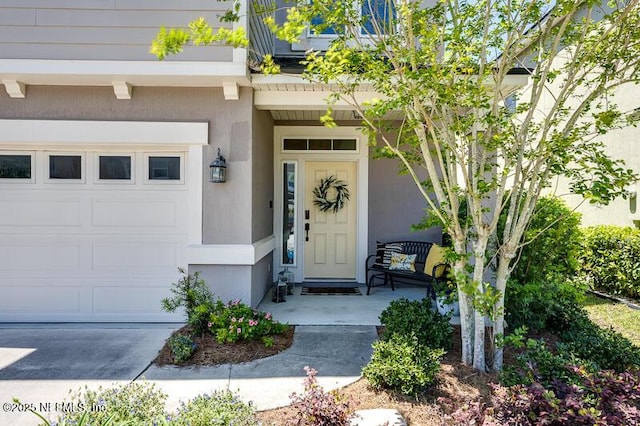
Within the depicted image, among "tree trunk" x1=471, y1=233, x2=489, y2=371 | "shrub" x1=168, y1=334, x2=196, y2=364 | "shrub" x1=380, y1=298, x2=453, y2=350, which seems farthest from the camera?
"shrub" x1=168, y1=334, x2=196, y2=364

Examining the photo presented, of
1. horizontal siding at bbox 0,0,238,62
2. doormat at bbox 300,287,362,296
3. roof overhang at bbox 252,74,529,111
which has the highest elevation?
horizontal siding at bbox 0,0,238,62

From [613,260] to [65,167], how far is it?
→ 25.8 ft

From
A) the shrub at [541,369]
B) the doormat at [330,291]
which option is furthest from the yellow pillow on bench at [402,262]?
the shrub at [541,369]

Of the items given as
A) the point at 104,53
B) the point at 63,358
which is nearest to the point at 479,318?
the point at 63,358

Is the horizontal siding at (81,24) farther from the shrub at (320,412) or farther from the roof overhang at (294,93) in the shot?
the shrub at (320,412)

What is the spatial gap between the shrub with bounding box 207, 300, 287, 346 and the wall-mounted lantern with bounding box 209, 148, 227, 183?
1.44m

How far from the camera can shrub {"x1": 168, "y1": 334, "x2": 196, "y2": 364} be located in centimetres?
362

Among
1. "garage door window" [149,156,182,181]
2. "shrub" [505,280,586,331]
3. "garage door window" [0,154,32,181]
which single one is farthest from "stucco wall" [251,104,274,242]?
"shrub" [505,280,586,331]

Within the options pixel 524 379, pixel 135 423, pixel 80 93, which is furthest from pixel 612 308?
pixel 80 93

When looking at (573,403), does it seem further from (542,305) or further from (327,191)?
(327,191)

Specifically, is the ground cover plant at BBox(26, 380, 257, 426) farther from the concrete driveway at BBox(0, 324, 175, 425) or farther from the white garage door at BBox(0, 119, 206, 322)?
the white garage door at BBox(0, 119, 206, 322)

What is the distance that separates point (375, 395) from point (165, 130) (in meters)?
3.66

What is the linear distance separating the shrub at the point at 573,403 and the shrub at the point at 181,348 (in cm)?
257

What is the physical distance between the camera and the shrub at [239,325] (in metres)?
3.91
